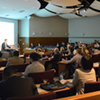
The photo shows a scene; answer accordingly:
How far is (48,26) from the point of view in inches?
635

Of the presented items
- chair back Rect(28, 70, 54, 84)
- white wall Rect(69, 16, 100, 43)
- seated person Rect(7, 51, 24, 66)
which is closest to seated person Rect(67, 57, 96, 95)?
chair back Rect(28, 70, 54, 84)

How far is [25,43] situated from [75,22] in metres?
5.86

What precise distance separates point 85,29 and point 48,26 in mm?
3770

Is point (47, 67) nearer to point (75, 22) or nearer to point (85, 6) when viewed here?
point (85, 6)

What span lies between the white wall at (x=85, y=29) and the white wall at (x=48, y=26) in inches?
31.2

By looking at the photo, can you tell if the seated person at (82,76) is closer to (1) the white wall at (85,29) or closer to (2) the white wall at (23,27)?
(2) the white wall at (23,27)

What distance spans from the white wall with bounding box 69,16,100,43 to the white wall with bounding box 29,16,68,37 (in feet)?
2.60

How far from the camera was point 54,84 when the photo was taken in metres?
2.88

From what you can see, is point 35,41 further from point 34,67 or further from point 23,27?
point 34,67

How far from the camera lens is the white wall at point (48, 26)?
15188 millimetres

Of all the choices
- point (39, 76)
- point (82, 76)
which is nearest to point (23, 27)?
point (39, 76)

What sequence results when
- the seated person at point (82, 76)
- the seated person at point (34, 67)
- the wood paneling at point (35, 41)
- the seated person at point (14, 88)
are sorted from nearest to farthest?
1. the seated person at point (14, 88)
2. the seated person at point (82, 76)
3. the seated person at point (34, 67)
4. the wood paneling at point (35, 41)

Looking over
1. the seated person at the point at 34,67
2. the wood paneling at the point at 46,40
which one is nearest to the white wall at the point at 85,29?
the wood paneling at the point at 46,40

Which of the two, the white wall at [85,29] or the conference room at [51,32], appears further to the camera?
the white wall at [85,29]
